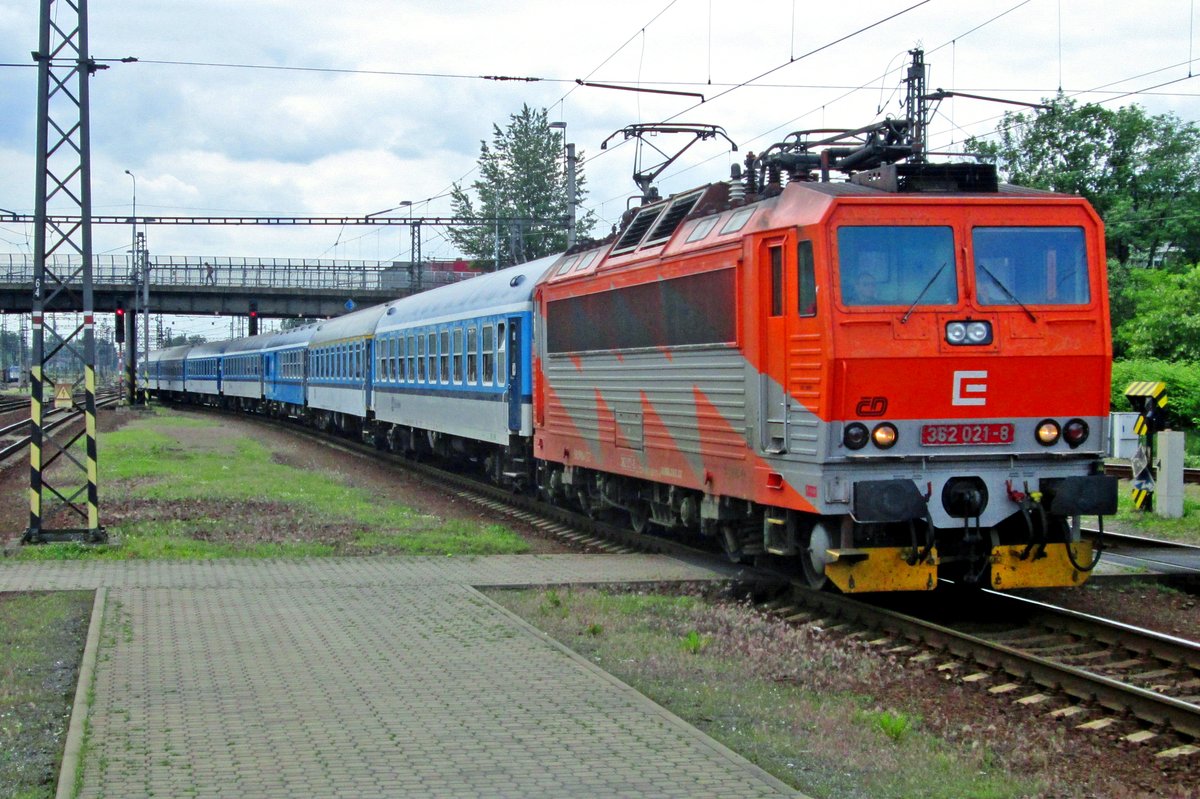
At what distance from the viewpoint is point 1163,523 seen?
17016 millimetres

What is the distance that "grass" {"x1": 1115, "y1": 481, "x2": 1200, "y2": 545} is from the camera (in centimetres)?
1614

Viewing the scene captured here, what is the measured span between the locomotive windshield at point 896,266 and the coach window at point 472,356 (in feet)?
39.1

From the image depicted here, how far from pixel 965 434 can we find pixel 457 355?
13864 mm

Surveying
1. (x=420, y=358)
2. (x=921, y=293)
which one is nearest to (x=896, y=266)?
(x=921, y=293)

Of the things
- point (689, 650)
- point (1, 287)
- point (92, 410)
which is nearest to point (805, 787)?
point (689, 650)

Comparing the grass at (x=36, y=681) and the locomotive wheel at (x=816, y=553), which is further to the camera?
the locomotive wheel at (x=816, y=553)

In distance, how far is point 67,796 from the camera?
5.79 metres

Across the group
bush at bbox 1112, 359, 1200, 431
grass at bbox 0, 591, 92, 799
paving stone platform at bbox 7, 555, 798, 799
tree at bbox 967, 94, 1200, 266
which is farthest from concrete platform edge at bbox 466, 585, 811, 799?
tree at bbox 967, 94, 1200, 266

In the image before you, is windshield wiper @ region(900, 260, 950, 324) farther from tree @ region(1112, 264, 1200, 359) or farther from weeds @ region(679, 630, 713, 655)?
tree @ region(1112, 264, 1200, 359)

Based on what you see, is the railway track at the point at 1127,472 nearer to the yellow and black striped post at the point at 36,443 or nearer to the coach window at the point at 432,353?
the coach window at the point at 432,353

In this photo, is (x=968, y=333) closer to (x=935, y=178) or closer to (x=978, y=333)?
(x=978, y=333)

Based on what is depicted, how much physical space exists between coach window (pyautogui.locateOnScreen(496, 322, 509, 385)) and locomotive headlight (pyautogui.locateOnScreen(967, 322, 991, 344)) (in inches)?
395

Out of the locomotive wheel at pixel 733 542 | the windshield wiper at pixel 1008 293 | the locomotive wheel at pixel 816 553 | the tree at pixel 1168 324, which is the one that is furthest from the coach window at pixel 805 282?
the tree at pixel 1168 324

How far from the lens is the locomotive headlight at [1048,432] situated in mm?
10305
